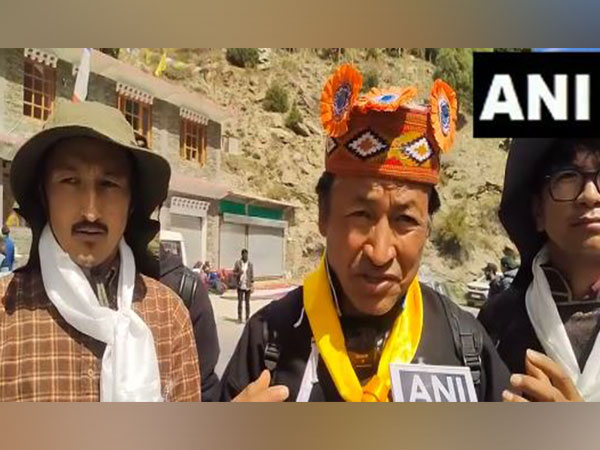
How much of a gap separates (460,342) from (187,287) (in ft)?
4.59

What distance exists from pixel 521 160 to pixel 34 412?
2730 mm

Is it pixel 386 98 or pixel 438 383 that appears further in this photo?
pixel 438 383

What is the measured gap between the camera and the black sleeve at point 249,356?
13.7 ft

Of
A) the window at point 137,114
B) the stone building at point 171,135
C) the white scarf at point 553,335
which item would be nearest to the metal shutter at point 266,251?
the stone building at point 171,135

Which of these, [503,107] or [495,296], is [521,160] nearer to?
[503,107]

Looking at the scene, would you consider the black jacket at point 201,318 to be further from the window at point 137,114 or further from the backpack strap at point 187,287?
the window at point 137,114

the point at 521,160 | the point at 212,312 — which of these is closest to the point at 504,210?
the point at 521,160

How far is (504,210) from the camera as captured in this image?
4.17m

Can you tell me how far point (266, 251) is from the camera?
165 inches

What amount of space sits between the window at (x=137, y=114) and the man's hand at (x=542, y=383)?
2.19m

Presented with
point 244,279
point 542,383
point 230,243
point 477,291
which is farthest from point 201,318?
point 542,383

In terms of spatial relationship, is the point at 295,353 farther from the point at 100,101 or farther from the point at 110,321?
the point at 100,101

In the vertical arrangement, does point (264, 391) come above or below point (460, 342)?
below

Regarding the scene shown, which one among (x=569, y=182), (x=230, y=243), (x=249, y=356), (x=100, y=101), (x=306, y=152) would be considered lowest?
(x=249, y=356)
